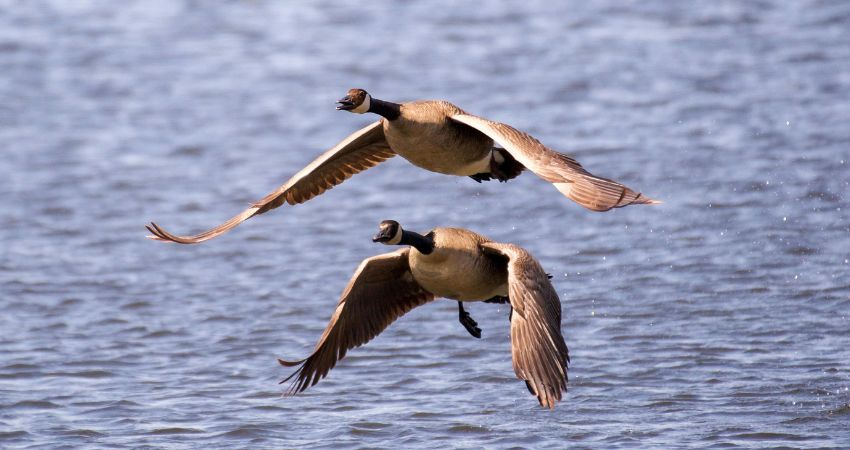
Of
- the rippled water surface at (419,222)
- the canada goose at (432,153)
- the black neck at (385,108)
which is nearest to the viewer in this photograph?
the canada goose at (432,153)

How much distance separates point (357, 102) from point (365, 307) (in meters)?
1.30

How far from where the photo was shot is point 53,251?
14.2m

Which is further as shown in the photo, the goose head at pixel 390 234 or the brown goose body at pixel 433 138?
the brown goose body at pixel 433 138

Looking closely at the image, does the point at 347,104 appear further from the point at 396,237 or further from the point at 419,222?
the point at 419,222

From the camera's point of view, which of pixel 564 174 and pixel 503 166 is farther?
pixel 503 166

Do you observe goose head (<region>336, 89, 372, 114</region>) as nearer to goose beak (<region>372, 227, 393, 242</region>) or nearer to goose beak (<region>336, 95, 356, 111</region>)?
goose beak (<region>336, 95, 356, 111</region>)

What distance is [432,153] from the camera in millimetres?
8531

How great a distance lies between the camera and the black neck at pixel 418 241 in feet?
26.5

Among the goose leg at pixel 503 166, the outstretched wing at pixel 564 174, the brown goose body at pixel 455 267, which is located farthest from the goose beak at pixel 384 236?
the goose leg at pixel 503 166

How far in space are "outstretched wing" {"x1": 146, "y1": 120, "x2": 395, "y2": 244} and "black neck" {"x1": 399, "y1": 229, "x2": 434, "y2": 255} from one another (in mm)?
975

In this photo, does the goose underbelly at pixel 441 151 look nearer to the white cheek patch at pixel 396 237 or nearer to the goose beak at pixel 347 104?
the goose beak at pixel 347 104

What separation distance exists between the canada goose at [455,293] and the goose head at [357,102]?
73 centimetres

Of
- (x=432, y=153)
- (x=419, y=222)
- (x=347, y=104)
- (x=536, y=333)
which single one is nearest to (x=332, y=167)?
(x=347, y=104)

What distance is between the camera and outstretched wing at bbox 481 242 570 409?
7289 millimetres
